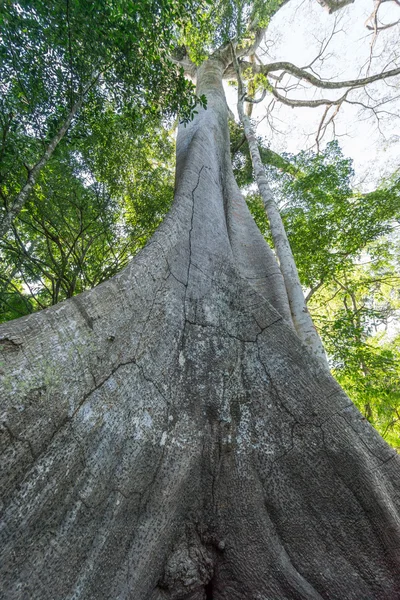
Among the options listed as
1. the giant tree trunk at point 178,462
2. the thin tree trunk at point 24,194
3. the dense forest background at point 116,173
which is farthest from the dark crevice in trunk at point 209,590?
the dense forest background at point 116,173

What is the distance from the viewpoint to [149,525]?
3.11 feet

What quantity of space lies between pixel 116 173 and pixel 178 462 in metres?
4.53

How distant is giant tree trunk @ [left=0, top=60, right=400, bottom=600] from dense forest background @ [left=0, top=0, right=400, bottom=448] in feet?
6.50

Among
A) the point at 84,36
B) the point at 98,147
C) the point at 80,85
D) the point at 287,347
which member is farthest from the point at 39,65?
the point at 287,347

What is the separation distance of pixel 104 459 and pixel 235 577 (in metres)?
0.58

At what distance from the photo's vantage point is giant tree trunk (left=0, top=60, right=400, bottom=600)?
83cm

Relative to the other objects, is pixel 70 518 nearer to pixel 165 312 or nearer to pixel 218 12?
pixel 165 312

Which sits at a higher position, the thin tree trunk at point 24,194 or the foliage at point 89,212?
the foliage at point 89,212

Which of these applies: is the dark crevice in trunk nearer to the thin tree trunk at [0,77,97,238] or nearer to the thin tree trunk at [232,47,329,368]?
the thin tree trunk at [232,47,329,368]

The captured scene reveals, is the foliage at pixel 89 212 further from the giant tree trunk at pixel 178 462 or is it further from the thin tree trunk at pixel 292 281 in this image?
the giant tree trunk at pixel 178 462

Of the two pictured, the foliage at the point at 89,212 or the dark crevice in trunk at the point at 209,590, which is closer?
the dark crevice in trunk at the point at 209,590

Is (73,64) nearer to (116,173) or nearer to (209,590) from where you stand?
(116,173)

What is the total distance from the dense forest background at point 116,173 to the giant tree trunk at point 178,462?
1.98 metres

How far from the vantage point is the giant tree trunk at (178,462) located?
83 cm
